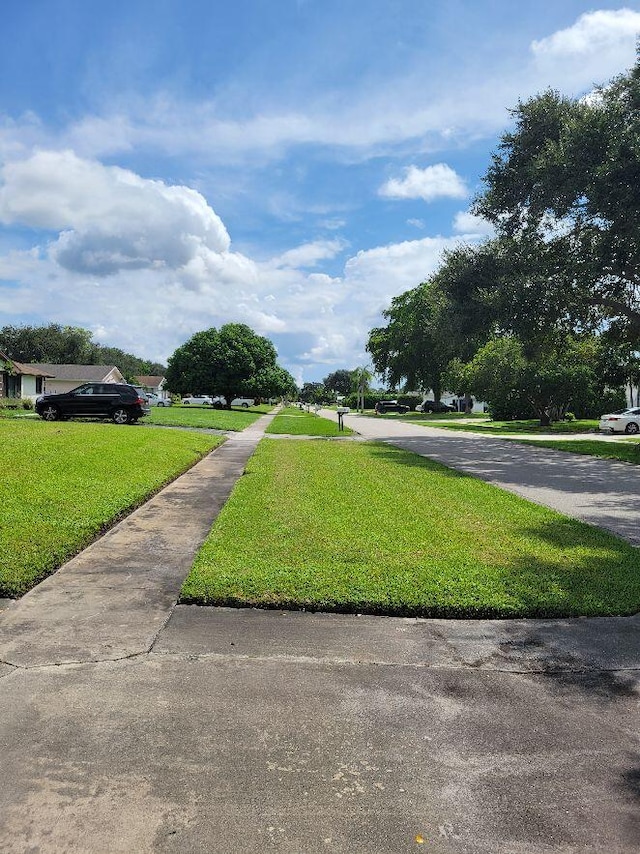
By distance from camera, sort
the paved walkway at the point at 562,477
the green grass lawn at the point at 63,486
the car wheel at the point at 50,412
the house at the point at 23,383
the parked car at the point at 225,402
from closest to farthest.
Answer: the green grass lawn at the point at 63,486
the paved walkway at the point at 562,477
the car wheel at the point at 50,412
the house at the point at 23,383
the parked car at the point at 225,402

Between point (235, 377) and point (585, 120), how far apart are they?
43150 millimetres

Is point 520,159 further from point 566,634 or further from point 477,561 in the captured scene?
point 566,634

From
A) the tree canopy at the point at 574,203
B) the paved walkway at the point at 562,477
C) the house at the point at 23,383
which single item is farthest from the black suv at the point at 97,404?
the house at the point at 23,383

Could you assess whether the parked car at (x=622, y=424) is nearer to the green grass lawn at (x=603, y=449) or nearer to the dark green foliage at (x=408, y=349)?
the green grass lawn at (x=603, y=449)

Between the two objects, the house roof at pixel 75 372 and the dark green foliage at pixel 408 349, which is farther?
the house roof at pixel 75 372

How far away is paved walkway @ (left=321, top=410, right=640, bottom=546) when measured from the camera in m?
9.09

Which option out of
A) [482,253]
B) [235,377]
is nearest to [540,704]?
[482,253]

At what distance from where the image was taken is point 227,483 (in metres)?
11.6

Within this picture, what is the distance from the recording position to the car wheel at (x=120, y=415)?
25.0 m

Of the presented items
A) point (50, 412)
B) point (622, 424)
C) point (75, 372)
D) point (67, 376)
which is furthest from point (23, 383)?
point (622, 424)

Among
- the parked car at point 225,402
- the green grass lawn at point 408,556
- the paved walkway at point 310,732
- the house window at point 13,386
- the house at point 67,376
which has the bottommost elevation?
the paved walkway at point 310,732

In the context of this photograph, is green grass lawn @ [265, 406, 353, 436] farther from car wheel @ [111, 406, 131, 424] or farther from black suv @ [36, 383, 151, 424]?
car wheel @ [111, 406, 131, 424]

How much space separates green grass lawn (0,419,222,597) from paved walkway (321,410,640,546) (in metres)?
6.33

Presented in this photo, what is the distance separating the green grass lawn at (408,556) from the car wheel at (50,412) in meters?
16.9
